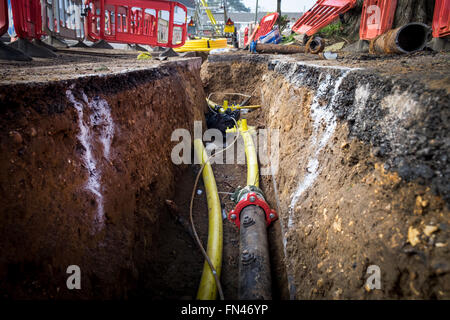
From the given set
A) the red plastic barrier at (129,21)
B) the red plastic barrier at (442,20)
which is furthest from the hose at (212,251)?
the red plastic barrier at (129,21)

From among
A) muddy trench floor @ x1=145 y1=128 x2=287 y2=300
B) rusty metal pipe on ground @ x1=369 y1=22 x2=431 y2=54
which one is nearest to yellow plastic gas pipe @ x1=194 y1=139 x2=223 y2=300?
muddy trench floor @ x1=145 y1=128 x2=287 y2=300

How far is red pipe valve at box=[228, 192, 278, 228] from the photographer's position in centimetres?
238

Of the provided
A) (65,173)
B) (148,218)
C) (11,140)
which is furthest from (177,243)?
(11,140)

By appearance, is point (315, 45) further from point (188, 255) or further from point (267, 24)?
point (267, 24)

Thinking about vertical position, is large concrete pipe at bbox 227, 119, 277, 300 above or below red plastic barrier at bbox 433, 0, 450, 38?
below

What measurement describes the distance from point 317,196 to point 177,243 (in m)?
1.44

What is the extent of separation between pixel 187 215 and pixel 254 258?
1055 millimetres

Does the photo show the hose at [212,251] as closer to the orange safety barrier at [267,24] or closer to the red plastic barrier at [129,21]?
the red plastic barrier at [129,21]

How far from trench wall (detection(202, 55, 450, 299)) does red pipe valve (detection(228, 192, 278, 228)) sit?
242 mm

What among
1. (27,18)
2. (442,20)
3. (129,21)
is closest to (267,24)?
(129,21)

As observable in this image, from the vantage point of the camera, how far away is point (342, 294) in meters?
1.06

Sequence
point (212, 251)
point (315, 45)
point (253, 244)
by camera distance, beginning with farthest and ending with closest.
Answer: point (315, 45) → point (212, 251) → point (253, 244)

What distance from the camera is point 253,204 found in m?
2.42

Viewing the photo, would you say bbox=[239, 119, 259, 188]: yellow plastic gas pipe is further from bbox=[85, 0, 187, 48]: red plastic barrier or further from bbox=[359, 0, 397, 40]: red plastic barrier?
bbox=[85, 0, 187, 48]: red plastic barrier
